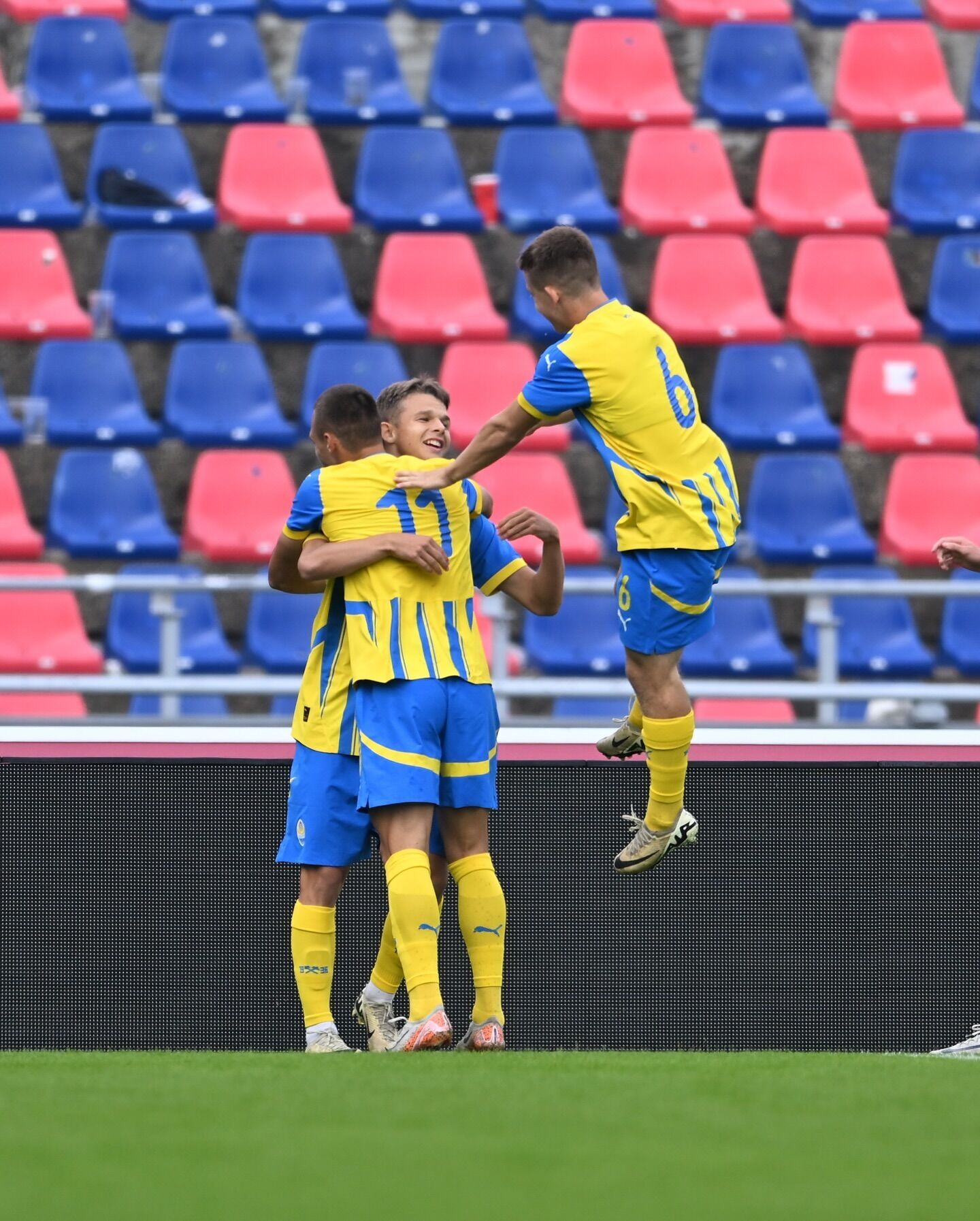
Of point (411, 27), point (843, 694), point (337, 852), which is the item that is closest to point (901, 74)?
point (411, 27)

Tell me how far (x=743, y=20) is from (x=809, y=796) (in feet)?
24.8

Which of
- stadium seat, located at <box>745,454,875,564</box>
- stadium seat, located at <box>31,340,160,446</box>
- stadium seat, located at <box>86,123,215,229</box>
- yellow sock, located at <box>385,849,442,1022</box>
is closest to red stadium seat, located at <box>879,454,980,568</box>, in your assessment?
stadium seat, located at <box>745,454,875,564</box>

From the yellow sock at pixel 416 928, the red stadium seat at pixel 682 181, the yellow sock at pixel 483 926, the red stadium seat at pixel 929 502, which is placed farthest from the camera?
the red stadium seat at pixel 682 181

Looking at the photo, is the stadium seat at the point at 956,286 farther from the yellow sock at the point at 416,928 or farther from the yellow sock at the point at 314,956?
the yellow sock at the point at 416,928

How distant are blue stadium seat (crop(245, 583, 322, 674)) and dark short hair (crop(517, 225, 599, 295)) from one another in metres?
4.56

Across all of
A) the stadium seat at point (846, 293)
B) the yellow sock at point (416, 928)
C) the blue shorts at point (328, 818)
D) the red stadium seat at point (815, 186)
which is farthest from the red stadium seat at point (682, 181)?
the yellow sock at point (416, 928)

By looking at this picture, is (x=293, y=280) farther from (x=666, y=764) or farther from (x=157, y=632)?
(x=666, y=764)

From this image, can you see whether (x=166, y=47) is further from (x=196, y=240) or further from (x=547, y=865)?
(x=547, y=865)

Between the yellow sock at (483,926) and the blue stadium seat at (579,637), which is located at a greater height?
the blue stadium seat at (579,637)

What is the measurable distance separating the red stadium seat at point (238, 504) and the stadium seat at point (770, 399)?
7.62 feet

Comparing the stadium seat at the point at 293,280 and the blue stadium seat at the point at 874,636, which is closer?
the blue stadium seat at the point at 874,636

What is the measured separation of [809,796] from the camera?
19.6 feet

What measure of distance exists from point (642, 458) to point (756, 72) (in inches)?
302

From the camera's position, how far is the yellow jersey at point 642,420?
4922 millimetres
